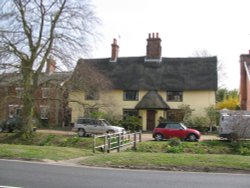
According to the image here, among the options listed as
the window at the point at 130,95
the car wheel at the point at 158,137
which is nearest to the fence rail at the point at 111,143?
the car wheel at the point at 158,137

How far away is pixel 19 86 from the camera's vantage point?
1215 inches

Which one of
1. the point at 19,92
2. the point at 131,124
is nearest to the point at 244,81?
the point at 131,124

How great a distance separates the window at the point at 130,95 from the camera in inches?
1981

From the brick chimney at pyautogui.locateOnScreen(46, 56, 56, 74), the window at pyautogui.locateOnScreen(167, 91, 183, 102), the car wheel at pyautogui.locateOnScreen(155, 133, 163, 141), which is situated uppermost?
the brick chimney at pyautogui.locateOnScreen(46, 56, 56, 74)

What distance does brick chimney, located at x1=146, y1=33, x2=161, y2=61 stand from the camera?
1991 inches

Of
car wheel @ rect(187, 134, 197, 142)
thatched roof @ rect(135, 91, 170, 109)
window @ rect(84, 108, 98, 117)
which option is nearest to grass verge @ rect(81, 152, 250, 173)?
car wheel @ rect(187, 134, 197, 142)

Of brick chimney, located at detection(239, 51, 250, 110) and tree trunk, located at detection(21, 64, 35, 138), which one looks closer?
tree trunk, located at detection(21, 64, 35, 138)

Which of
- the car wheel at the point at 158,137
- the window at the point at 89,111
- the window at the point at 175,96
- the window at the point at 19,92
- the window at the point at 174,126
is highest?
the window at the point at 175,96

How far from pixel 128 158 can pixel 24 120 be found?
16605mm

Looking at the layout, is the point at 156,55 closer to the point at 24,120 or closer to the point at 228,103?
the point at 228,103

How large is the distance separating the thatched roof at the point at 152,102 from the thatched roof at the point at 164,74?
1063 mm

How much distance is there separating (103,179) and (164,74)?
129ft

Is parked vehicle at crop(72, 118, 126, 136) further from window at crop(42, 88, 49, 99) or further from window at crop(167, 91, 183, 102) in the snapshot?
window at crop(167, 91, 183, 102)

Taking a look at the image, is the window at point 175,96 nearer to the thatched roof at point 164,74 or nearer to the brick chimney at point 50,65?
the thatched roof at point 164,74
